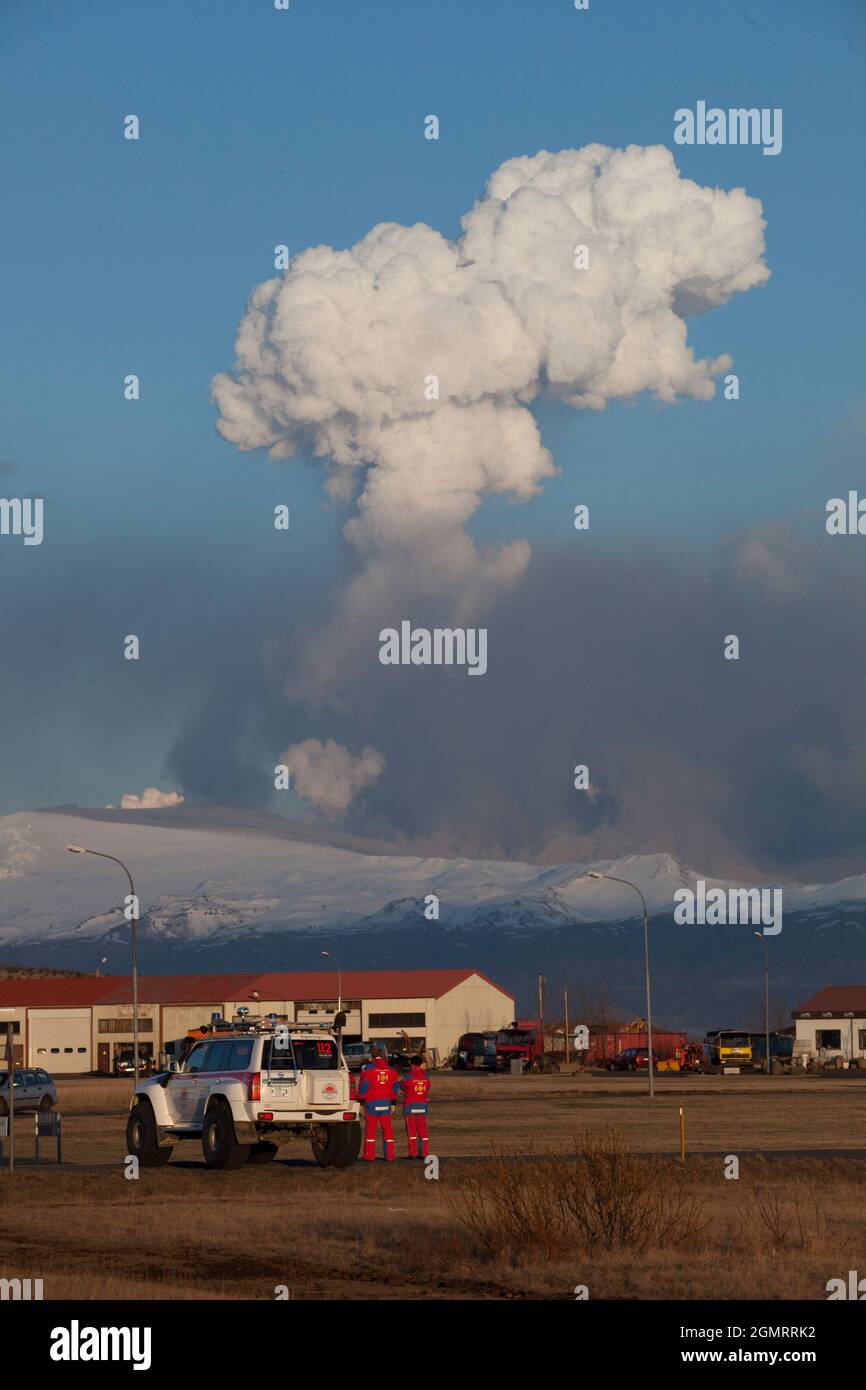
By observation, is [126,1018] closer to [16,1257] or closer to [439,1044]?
[439,1044]

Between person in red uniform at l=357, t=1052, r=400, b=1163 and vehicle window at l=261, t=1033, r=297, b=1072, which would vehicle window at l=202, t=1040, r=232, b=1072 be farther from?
person in red uniform at l=357, t=1052, r=400, b=1163

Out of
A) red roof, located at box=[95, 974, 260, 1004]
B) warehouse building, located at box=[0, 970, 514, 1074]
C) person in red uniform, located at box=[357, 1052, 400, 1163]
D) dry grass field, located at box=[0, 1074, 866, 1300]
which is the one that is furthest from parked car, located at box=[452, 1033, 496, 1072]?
person in red uniform, located at box=[357, 1052, 400, 1163]

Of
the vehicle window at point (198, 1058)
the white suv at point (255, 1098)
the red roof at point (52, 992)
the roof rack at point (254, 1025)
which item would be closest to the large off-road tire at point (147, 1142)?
the white suv at point (255, 1098)

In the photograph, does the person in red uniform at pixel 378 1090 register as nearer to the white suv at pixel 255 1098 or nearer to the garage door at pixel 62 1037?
the white suv at pixel 255 1098

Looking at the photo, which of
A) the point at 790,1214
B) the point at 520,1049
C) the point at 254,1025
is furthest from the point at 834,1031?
the point at 790,1214

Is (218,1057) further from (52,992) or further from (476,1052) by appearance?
(52,992)
